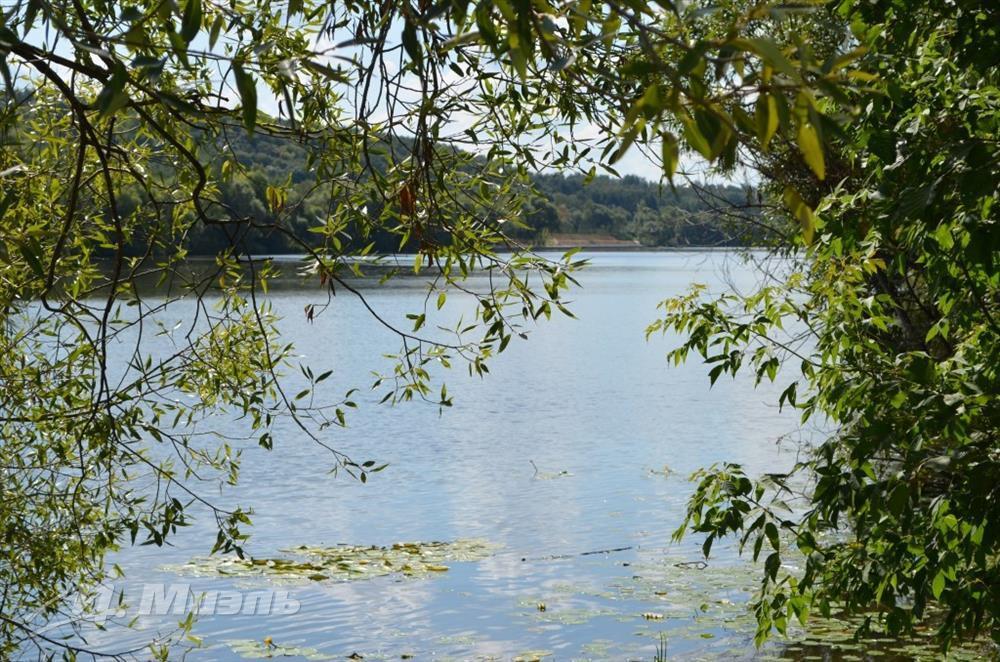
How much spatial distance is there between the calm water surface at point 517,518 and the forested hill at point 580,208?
22.7 inches

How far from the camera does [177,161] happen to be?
189 inches

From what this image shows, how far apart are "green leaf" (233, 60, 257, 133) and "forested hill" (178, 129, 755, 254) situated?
64 cm

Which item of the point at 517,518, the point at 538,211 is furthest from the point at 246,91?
the point at 517,518

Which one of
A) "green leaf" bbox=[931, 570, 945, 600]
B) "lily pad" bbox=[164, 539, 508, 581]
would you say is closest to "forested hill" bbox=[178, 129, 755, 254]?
"green leaf" bbox=[931, 570, 945, 600]

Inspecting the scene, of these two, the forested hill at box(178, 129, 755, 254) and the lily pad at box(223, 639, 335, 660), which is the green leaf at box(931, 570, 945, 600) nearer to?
the forested hill at box(178, 129, 755, 254)

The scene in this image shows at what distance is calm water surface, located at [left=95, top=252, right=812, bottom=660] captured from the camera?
9.07 meters

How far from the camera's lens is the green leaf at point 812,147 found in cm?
141

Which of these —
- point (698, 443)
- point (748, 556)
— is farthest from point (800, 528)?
point (698, 443)

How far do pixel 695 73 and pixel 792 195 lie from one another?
0.28 m

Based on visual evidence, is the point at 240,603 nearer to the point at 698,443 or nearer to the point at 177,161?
the point at 177,161

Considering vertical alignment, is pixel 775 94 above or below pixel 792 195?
above

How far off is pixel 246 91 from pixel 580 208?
53.0 meters

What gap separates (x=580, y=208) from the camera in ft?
179

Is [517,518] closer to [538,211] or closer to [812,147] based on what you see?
[538,211]
